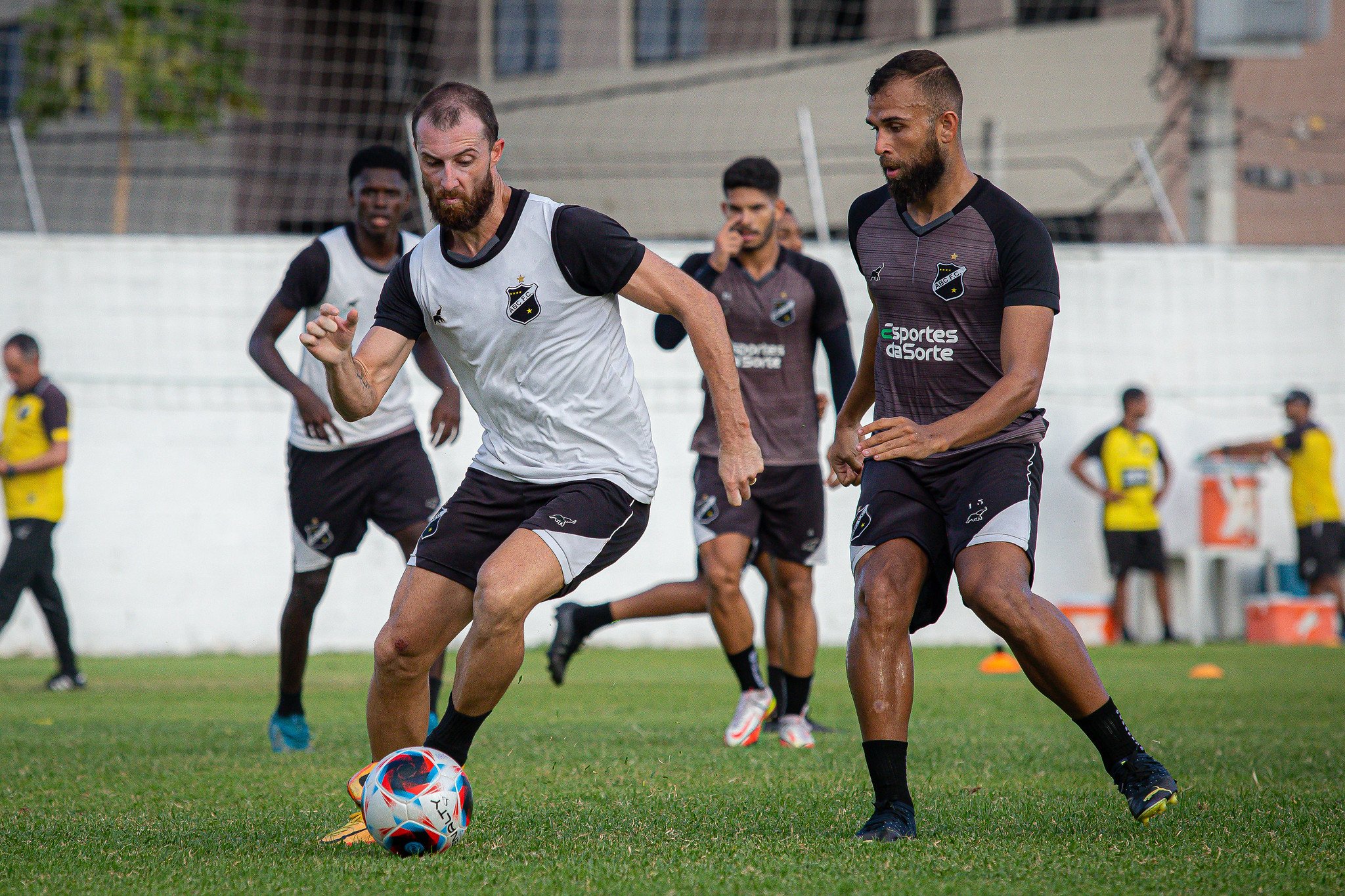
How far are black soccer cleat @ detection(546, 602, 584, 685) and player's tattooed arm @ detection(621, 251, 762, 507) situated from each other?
3.92 meters

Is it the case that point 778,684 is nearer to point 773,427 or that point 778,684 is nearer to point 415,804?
point 773,427

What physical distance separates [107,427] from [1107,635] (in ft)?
31.2

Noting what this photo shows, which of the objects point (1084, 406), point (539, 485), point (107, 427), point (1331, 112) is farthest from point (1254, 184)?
point (539, 485)

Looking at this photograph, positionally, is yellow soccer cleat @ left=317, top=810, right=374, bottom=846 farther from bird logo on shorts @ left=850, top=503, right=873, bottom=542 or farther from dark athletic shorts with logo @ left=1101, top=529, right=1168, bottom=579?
dark athletic shorts with logo @ left=1101, top=529, right=1168, bottom=579

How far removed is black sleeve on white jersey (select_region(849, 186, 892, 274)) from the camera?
193 inches

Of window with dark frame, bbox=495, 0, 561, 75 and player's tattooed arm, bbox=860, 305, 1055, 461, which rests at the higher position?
window with dark frame, bbox=495, 0, 561, 75

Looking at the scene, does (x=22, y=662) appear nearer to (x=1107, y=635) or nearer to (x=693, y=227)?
(x=693, y=227)

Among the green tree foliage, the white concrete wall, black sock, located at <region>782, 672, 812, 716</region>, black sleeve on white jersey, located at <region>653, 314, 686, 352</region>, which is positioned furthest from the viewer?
the green tree foliage

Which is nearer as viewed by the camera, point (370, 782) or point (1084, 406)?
point (370, 782)

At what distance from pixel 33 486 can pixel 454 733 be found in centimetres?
724

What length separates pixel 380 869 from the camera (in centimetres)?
400

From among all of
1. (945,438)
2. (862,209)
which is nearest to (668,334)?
(862,209)

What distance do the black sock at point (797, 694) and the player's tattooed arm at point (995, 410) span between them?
3.10 m

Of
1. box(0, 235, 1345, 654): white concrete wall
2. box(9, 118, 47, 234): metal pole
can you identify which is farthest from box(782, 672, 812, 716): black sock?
box(9, 118, 47, 234): metal pole
